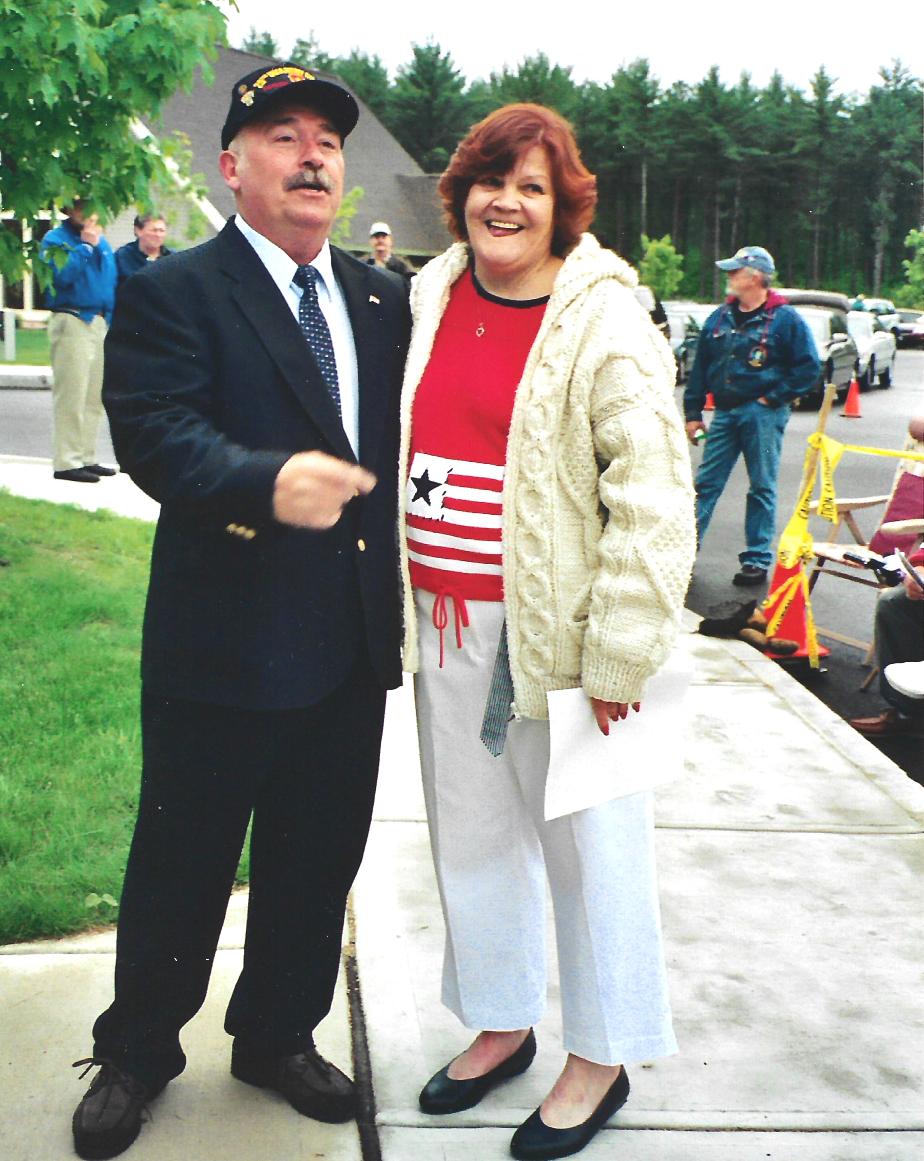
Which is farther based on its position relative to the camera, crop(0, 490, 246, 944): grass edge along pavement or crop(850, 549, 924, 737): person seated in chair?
crop(850, 549, 924, 737): person seated in chair

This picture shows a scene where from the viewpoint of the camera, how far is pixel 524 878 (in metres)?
2.76

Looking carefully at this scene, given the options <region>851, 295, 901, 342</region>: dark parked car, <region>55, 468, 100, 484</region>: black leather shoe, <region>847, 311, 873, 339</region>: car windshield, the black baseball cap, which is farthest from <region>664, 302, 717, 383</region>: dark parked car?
the black baseball cap

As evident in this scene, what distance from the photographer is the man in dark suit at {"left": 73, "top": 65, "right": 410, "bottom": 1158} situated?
2.34 metres

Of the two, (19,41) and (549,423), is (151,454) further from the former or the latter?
(19,41)

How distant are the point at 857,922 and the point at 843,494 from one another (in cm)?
930

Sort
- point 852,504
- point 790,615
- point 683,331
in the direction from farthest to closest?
point 683,331, point 852,504, point 790,615

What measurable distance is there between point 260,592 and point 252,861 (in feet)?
2.18

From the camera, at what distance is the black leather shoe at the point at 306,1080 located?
2703mm

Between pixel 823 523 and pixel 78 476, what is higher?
pixel 78 476

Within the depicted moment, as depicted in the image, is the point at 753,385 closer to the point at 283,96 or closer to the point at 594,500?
the point at 594,500

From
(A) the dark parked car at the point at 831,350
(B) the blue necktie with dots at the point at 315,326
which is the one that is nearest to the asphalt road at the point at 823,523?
(A) the dark parked car at the point at 831,350

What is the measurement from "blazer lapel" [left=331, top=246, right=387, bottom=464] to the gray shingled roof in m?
34.2

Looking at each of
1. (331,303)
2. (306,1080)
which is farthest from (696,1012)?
(331,303)

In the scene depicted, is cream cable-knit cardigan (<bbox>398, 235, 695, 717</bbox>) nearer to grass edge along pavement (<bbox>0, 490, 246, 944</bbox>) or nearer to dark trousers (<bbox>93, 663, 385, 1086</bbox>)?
dark trousers (<bbox>93, 663, 385, 1086</bbox>)
